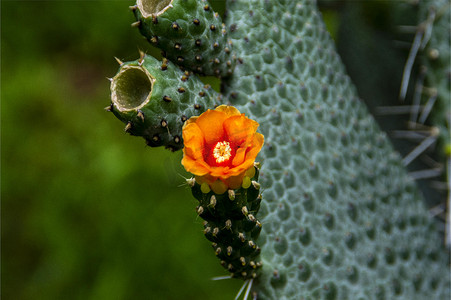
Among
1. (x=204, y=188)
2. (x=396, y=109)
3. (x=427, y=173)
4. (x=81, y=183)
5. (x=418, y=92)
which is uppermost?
(x=204, y=188)

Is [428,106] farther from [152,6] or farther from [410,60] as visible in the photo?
[152,6]

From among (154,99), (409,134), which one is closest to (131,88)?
(154,99)

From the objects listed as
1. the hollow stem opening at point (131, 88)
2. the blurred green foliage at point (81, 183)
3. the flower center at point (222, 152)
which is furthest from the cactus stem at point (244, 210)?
the blurred green foliage at point (81, 183)

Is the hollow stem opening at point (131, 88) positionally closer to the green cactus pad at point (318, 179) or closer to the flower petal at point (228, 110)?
the flower petal at point (228, 110)

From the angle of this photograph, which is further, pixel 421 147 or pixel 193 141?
pixel 421 147

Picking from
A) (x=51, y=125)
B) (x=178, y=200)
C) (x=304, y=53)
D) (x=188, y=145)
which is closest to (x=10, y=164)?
(x=51, y=125)

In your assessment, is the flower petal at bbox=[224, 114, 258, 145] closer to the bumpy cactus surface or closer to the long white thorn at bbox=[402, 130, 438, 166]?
the bumpy cactus surface
